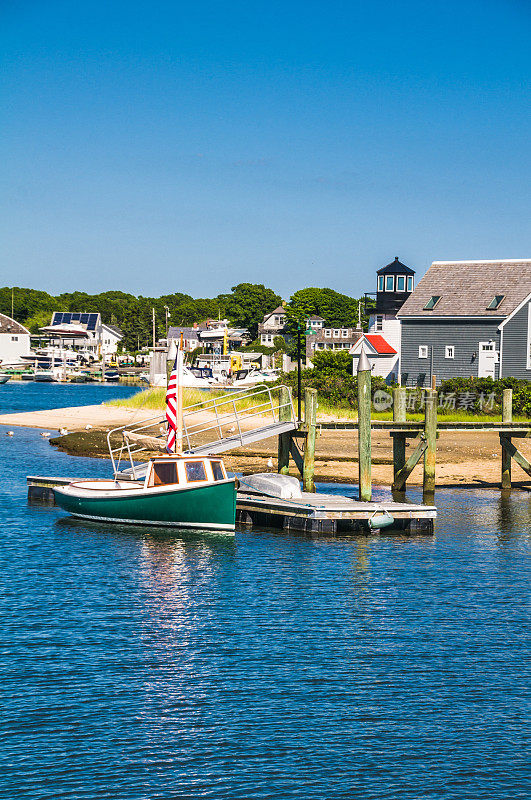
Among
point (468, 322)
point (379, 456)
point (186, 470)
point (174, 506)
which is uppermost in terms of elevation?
point (468, 322)

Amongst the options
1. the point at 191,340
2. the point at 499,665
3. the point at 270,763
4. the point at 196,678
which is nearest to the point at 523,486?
the point at 499,665

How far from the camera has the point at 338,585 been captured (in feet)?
74.4

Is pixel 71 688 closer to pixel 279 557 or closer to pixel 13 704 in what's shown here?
pixel 13 704

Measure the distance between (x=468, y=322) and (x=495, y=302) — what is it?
217 centimetres

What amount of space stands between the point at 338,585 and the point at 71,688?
8.48 meters

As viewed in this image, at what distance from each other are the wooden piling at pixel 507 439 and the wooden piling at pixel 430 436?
3.90m

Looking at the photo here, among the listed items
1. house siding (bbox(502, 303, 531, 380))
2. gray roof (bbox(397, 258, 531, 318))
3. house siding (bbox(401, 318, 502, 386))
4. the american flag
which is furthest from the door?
the american flag

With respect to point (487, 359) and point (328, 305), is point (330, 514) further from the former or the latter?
point (328, 305)

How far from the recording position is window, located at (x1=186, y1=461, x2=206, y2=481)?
1090 inches

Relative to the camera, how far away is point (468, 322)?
2432 inches

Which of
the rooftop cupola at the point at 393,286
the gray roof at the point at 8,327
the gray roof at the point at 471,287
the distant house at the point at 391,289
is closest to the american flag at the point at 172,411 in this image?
the gray roof at the point at 471,287

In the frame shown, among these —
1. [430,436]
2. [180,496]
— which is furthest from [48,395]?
[180,496]

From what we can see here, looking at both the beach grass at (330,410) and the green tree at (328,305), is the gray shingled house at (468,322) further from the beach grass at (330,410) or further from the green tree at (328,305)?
the green tree at (328,305)

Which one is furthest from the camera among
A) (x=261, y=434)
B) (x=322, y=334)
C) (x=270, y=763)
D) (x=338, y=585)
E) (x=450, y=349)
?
(x=322, y=334)
